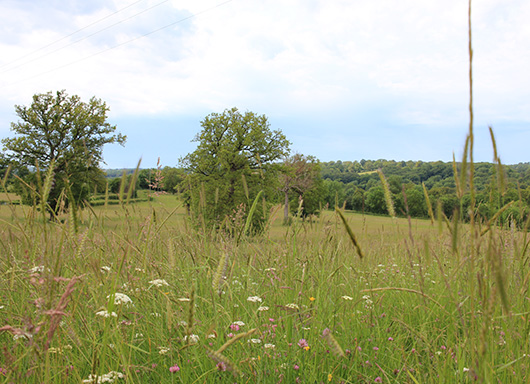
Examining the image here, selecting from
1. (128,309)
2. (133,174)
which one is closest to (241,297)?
(128,309)

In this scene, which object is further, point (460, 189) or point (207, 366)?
point (207, 366)

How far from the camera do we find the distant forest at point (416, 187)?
5.02 feet

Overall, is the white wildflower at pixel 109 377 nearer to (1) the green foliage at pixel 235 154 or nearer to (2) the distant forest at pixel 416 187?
(2) the distant forest at pixel 416 187

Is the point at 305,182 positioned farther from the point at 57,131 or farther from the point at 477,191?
the point at 477,191

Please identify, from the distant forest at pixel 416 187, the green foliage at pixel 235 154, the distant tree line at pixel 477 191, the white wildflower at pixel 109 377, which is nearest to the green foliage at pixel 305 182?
the distant forest at pixel 416 187

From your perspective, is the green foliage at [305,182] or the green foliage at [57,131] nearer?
the green foliage at [57,131]

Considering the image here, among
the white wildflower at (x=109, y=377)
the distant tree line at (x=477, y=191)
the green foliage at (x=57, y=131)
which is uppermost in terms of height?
the green foliage at (x=57, y=131)

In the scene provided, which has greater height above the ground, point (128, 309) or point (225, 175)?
point (225, 175)

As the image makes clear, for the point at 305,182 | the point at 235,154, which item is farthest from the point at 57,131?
the point at 305,182

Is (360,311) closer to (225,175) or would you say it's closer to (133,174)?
(133,174)

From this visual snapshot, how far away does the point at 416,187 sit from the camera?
11.1 feet

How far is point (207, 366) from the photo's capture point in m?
1.88

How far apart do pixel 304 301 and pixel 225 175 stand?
2095 centimetres

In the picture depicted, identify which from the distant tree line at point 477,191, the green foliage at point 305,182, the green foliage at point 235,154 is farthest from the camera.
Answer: the green foliage at point 305,182
